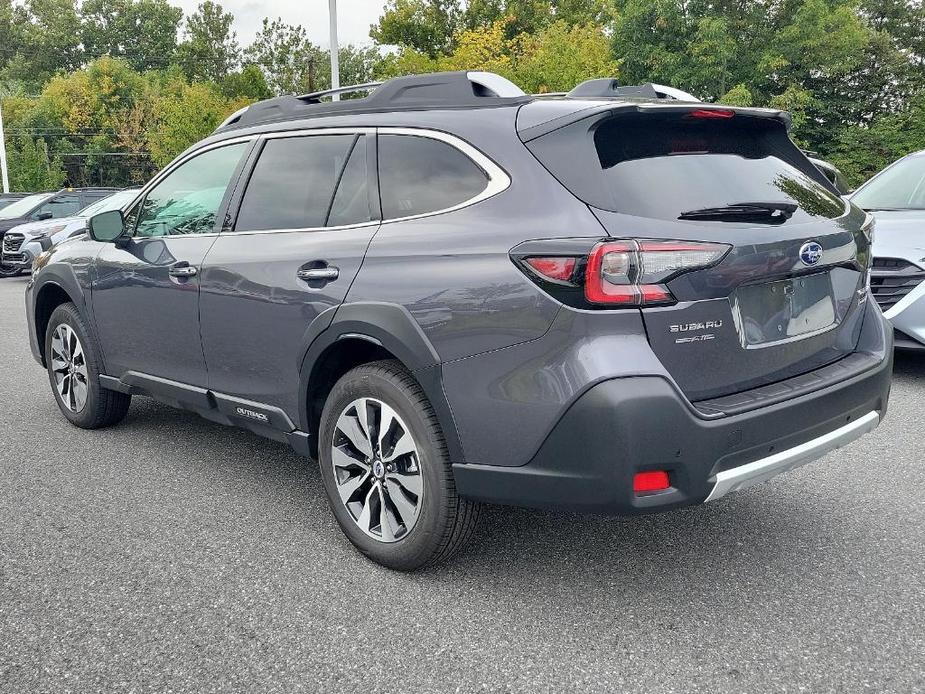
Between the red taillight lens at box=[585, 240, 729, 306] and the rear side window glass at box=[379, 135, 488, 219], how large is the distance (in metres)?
0.61

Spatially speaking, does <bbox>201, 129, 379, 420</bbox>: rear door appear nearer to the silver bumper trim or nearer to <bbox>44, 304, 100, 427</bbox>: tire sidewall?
<bbox>44, 304, 100, 427</bbox>: tire sidewall

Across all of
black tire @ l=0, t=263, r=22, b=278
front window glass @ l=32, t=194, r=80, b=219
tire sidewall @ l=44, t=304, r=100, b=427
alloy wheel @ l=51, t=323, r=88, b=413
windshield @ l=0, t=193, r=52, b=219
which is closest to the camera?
tire sidewall @ l=44, t=304, r=100, b=427

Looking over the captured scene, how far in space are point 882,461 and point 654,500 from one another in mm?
2470

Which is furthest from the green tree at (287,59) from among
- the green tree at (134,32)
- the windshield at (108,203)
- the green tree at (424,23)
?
the windshield at (108,203)

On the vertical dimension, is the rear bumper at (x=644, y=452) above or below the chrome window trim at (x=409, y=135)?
below

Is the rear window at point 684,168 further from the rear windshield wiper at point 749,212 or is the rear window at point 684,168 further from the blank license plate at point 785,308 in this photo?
the blank license plate at point 785,308

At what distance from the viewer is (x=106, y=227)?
478 cm

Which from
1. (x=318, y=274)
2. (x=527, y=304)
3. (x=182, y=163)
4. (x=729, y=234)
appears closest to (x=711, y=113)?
(x=729, y=234)

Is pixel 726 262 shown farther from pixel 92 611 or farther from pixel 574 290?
pixel 92 611

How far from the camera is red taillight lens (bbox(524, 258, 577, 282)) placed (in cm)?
277

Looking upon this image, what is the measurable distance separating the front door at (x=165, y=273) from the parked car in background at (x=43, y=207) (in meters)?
13.9

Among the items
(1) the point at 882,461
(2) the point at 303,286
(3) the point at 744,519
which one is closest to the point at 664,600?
(3) the point at 744,519

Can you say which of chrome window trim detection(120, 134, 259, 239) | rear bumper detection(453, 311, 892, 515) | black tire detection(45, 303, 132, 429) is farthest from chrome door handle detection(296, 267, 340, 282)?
black tire detection(45, 303, 132, 429)

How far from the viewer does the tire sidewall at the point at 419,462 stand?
3139 mm
